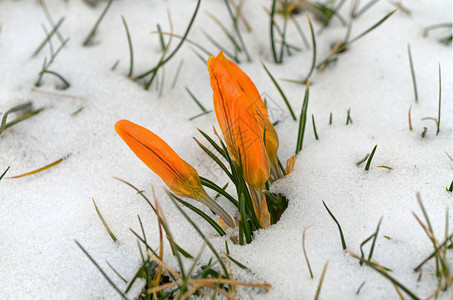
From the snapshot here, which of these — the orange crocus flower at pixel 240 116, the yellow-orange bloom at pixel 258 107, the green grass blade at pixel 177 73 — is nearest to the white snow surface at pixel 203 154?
the green grass blade at pixel 177 73

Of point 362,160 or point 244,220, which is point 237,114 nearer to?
point 244,220

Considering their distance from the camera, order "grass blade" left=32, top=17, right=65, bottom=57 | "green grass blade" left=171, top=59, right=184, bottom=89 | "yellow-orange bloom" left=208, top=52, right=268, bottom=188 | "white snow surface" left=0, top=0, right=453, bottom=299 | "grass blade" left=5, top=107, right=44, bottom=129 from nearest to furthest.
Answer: "yellow-orange bloom" left=208, top=52, right=268, bottom=188
"white snow surface" left=0, top=0, right=453, bottom=299
"grass blade" left=5, top=107, right=44, bottom=129
"green grass blade" left=171, top=59, right=184, bottom=89
"grass blade" left=32, top=17, right=65, bottom=57

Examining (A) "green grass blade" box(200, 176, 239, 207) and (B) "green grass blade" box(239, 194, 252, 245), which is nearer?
(B) "green grass blade" box(239, 194, 252, 245)

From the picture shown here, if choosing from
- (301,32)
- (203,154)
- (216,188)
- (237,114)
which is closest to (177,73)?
(203,154)

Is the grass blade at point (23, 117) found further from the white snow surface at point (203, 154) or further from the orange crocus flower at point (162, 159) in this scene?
the orange crocus flower at point (162, 159)

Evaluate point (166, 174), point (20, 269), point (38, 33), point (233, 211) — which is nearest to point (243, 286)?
point (233, 211)

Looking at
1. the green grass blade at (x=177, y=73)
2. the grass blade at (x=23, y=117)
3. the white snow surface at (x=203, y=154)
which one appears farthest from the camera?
the green grass blade at (x=177, y=73)

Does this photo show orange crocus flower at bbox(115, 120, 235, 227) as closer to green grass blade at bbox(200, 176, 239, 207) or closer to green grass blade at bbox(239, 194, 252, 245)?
green grass blade at bbox(200, 176, 239, 207)

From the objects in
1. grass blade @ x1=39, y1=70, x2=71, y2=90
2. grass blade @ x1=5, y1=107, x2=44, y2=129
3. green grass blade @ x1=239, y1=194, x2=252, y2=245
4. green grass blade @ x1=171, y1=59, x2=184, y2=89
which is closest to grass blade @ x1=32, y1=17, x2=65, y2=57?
grass blade @ x1=39, y1=70, x2=71, y2=90
